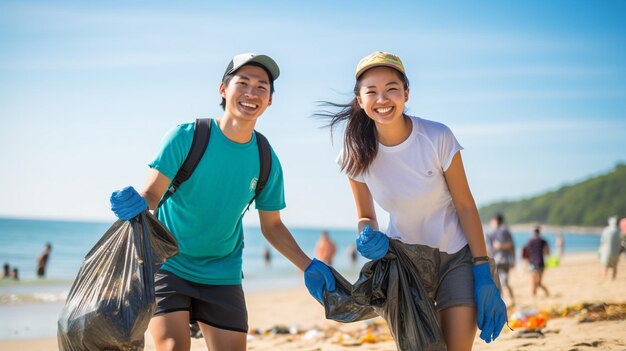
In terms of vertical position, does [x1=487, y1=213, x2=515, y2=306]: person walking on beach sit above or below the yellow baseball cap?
Result: below

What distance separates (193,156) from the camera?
11.1ft

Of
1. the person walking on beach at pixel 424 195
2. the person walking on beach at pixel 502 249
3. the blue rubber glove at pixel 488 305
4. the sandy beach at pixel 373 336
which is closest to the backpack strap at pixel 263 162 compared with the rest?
the person walking on beach at pixel 424 195

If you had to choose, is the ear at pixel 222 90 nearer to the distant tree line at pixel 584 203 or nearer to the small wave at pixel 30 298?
the small wave at pixel 30 298

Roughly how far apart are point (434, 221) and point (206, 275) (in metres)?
1.27

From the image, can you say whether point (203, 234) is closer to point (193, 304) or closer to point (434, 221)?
point (193, 304)

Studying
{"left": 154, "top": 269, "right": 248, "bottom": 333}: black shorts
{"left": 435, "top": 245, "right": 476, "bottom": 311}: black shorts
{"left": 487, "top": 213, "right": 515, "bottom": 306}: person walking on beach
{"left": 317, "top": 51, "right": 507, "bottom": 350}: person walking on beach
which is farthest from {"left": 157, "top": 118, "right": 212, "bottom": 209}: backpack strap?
{"left": 487, "top": 213, "right": 515, "bottom": 306}: person walking on beach

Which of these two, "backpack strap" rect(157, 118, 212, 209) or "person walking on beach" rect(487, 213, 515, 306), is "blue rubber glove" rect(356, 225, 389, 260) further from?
"person walking on beach" rect(487, 213, 515, 306)

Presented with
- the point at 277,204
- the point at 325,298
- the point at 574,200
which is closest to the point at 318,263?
the point at 325,298

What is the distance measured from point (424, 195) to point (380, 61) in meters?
0.75

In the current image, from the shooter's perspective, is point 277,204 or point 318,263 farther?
point 277,204

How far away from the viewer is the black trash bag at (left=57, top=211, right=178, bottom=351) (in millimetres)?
2791

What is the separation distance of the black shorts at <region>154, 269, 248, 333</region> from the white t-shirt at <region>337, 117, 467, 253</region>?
3.21ft

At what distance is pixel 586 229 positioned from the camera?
101 meters

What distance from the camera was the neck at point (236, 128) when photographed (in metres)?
3.54
